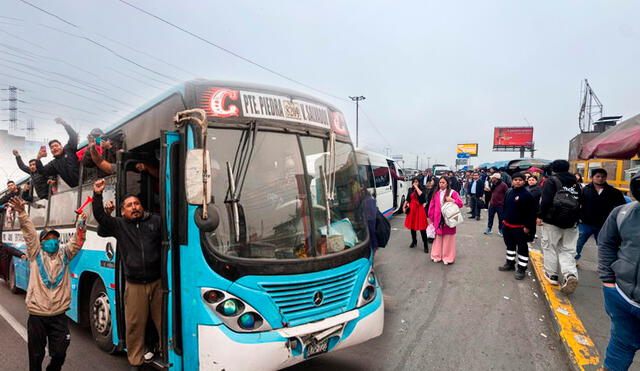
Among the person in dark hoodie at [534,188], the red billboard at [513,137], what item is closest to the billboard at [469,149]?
the red billboard at [513,137]

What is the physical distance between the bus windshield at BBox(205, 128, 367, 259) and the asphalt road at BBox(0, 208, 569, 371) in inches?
54.1

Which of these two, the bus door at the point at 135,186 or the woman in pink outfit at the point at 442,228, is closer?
the bus door at the point at 135,186

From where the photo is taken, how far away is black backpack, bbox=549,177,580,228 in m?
4.69

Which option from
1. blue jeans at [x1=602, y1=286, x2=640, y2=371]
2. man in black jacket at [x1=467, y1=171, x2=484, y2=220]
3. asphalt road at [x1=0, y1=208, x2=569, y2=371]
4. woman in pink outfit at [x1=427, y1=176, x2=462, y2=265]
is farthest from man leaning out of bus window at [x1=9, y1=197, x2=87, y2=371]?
man in black jacket at [x1=467, y1=171, x2=484, y2=220]

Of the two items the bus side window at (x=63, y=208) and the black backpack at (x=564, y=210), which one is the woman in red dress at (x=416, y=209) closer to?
the black backpack at (x=564, y=210)

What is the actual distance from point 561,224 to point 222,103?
16.1 feet

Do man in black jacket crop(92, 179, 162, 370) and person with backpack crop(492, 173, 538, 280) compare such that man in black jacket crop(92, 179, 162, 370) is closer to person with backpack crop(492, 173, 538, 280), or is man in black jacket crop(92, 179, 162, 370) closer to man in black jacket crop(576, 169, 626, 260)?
Result: person with backpack crop(492, 173, 538, 280)

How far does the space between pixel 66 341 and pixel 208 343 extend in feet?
5.65

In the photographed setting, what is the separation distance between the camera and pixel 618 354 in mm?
2537

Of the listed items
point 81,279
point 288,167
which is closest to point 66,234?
point 81,279

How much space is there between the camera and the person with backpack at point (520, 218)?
539 centimetres

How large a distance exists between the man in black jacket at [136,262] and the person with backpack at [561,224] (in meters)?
5.26

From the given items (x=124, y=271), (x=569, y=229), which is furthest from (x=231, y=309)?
(x=569, y=229)

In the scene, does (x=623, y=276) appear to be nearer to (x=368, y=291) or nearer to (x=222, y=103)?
(x=368, y=291)
